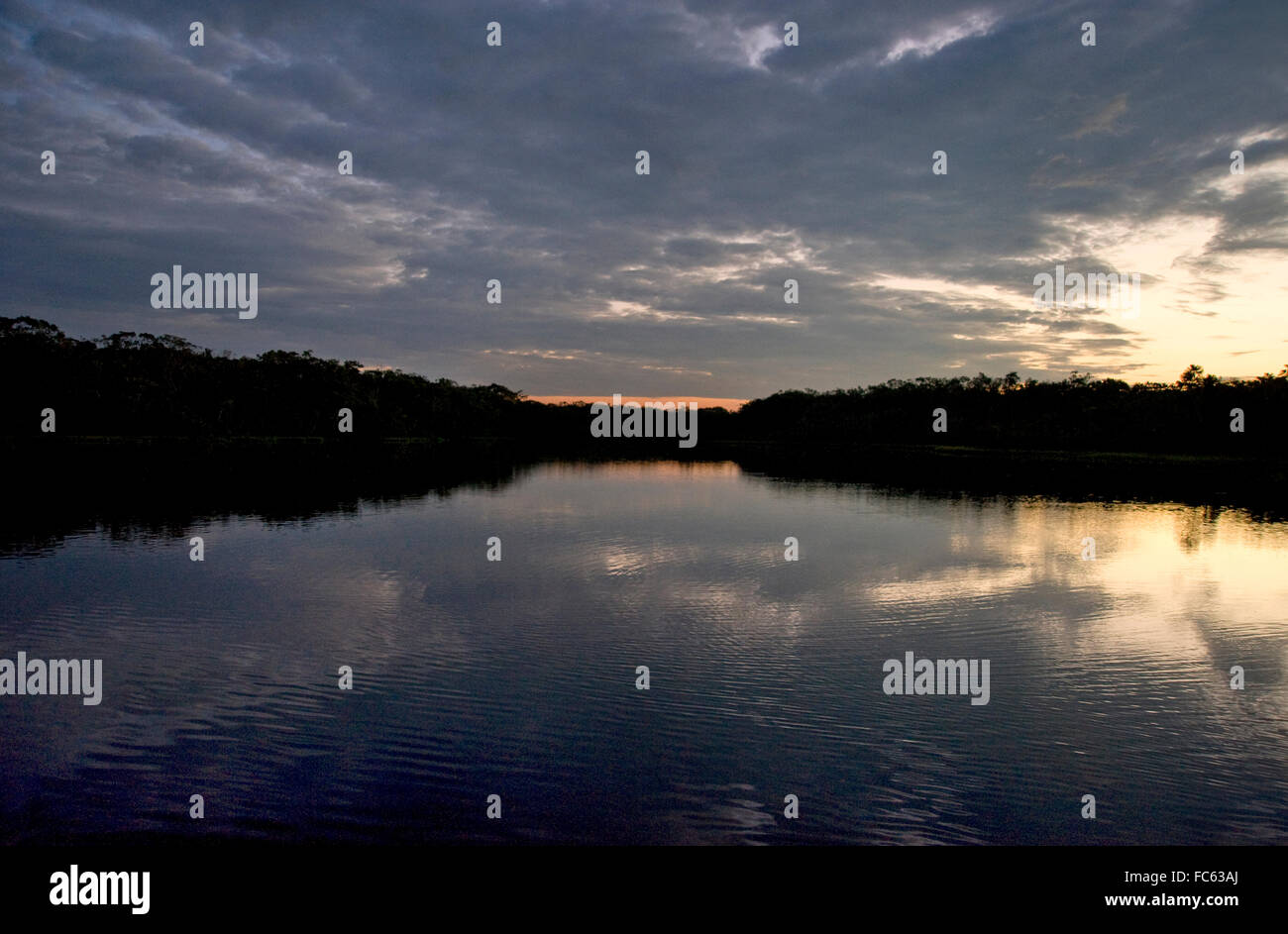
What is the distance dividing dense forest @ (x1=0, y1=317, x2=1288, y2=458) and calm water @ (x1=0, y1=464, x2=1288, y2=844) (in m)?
111

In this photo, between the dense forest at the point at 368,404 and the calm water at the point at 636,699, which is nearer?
the calm water at the point at 636,699

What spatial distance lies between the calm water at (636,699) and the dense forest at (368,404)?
365 feet

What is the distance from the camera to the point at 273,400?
14288cm

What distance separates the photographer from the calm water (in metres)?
8.42

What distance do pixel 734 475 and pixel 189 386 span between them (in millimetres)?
109250

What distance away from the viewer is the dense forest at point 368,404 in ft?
379

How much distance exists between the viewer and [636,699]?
12.0m

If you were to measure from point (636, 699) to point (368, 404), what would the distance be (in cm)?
14740

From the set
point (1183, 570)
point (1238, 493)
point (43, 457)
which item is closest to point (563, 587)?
point (1183, 570)

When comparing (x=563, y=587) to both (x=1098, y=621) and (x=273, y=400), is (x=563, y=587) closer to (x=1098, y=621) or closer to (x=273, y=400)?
(x=1098, y=621)

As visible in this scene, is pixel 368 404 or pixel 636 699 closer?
pixel 636 699

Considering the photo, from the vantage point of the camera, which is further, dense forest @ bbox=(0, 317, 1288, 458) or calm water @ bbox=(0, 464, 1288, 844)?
dense forest @ bbox=(0, 317, 1288, 458)

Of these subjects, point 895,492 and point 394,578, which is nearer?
point 394,578
